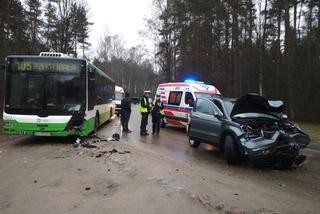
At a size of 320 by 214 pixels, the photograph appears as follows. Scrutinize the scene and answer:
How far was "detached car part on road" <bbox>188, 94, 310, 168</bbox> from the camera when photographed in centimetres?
747

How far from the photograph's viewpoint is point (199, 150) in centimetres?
1084

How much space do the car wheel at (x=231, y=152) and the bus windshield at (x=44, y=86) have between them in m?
5.41

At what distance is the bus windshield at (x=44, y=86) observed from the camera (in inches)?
422

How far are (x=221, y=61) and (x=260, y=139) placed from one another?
24.6 metres

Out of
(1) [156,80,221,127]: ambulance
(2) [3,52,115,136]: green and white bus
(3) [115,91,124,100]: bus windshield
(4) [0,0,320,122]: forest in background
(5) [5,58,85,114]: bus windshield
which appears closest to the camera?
(2) [3,52,115,136]: green and white bus

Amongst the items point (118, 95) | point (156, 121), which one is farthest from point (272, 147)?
point (118, 95)

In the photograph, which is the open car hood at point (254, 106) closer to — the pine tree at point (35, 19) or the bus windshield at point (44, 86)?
the bus windshield at point (44, 86)

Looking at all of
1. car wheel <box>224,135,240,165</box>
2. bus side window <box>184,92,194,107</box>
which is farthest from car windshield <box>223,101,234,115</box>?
bus side window <box>184,92,194,107</box>

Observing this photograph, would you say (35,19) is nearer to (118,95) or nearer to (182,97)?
(118,95)

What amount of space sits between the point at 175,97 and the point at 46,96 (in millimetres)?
7586

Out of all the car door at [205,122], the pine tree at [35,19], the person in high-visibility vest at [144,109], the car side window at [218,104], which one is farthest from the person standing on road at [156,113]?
the pine tree at [35,19]

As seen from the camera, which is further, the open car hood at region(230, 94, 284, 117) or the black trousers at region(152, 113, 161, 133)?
the black trousers at region(152, 113, 161, 133)

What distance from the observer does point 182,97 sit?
16.1m

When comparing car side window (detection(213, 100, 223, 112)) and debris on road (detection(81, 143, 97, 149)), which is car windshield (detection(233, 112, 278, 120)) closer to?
car side window (detection(213, 100, 223, 112))
